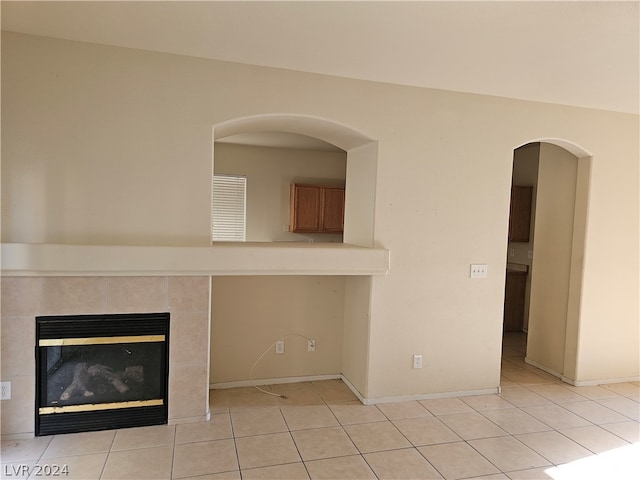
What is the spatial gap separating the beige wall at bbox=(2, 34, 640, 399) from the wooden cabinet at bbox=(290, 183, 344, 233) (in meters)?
2.53

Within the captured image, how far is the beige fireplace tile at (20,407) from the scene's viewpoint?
9.24 ft

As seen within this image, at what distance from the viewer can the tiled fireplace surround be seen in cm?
281

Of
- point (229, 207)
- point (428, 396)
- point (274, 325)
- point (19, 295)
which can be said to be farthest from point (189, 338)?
point (229, 207)

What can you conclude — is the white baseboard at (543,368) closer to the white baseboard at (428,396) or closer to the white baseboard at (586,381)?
the white baseboard at (586,381)

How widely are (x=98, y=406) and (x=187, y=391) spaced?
0.60m

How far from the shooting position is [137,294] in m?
3.02

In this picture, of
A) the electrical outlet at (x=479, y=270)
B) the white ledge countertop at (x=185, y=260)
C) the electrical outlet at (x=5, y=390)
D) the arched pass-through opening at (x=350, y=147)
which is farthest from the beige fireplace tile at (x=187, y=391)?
the electrical outlet at (x=479, y=270)

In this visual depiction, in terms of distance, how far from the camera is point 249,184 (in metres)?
6.18

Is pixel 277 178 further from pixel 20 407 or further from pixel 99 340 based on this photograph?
pixel 20 407

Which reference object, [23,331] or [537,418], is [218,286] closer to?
[23,331]

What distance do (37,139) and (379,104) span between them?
2474 mm

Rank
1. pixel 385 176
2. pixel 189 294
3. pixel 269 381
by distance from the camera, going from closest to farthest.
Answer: pixel 189 294 → pixel 385 176 → pixel 269 381

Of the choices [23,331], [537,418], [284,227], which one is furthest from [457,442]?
[284,227]

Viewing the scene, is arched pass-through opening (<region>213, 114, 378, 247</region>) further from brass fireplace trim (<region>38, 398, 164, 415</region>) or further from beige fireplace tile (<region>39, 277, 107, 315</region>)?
brass fireplace trim (<region>38, 398, 164, 415</region>)
